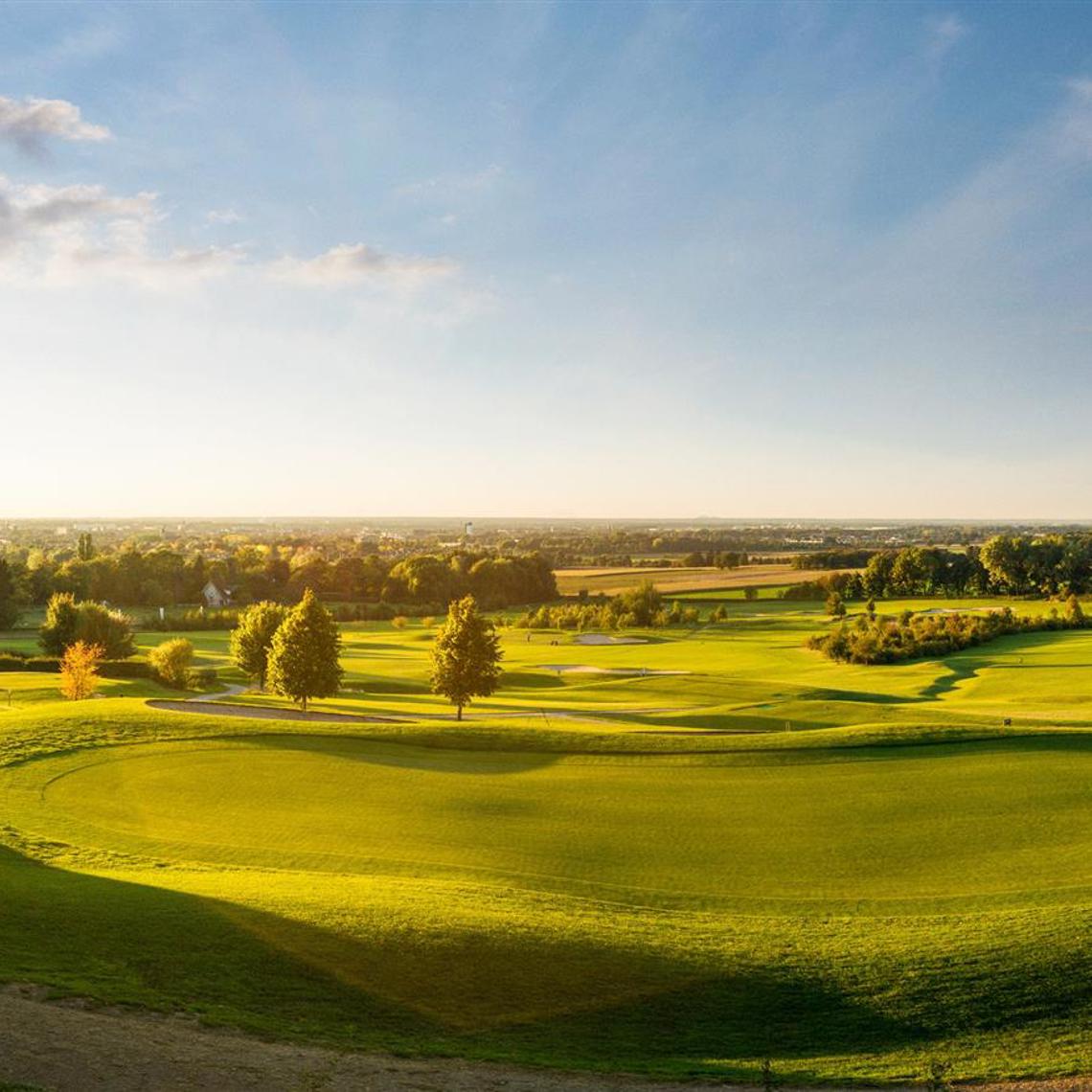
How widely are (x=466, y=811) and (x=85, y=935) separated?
30.2ft

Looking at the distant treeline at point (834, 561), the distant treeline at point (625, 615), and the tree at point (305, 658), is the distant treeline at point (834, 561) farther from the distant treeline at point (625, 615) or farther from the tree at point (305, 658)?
the tree at point (305, 658)

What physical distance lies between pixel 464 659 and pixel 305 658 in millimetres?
7656

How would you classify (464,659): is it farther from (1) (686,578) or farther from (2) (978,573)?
(1) (686,578)

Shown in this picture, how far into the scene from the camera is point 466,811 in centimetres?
2062

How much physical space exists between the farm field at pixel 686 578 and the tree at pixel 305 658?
5849 cm

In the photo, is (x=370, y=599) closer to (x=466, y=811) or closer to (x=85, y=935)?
(x=466, y=811)

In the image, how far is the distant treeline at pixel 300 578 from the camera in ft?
333

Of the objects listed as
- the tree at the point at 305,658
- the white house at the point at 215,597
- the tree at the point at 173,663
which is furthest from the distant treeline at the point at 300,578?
the tree at the point at 305,658

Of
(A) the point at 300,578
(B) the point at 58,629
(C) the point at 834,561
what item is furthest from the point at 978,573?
(B) the point at 58,629

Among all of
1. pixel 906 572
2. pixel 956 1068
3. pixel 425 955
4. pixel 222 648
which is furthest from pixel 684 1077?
pixel 906 572

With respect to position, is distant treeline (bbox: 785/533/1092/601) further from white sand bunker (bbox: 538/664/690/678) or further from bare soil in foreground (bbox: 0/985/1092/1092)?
bare soil in foreground (bbox: 0/985/1092/1092)

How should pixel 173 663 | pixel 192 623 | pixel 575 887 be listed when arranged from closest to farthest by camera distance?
pixel 575 887 < pixel 173 663 < pixel 192 623

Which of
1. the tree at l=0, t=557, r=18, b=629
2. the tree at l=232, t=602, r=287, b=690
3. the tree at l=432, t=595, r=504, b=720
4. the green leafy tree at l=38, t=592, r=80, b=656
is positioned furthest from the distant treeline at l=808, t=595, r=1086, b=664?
the tree at l=0, t=557, r=18, b=629

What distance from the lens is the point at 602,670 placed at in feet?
192
